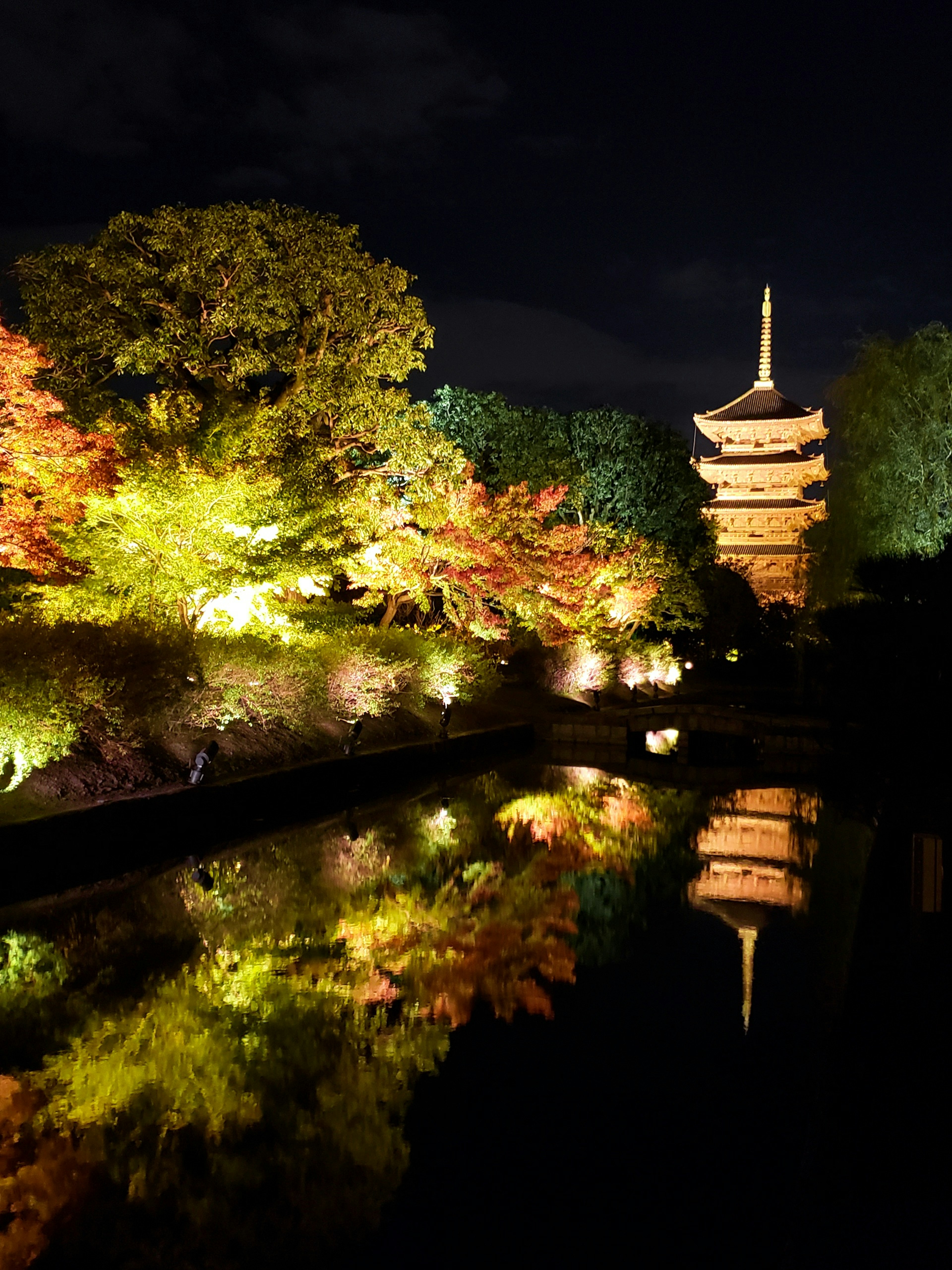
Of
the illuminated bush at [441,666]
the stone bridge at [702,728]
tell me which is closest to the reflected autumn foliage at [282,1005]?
the illuminated bush at [441,666]

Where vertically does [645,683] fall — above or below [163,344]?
below

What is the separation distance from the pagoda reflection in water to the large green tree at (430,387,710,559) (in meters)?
16.8

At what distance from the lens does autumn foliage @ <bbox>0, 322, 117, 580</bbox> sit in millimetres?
16141

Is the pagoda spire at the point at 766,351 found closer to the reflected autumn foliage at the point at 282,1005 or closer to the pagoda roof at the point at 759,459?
the pagoda roof at the point at 759,459

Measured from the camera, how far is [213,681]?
557 inches

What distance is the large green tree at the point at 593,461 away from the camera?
106ft

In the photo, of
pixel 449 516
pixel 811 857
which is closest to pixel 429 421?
pixel 449 516

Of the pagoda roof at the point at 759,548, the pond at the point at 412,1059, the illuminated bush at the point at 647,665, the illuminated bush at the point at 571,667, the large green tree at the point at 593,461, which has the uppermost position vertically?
the pagoda roof at the point at 759,548

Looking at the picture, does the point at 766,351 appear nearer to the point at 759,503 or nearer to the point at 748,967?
the point at 759,503

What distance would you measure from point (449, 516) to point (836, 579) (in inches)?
351

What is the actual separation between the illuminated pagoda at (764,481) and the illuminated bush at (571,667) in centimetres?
2192

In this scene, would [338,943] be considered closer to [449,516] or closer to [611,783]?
[611,783]

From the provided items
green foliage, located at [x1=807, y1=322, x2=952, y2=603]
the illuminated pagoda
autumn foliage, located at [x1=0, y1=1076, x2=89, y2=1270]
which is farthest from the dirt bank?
the illuminated pagoda

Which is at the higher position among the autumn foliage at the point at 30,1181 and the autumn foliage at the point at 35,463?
the autumn foliage at the point at 35,463
